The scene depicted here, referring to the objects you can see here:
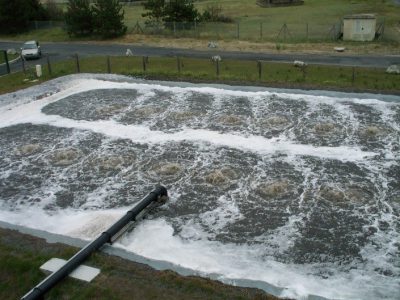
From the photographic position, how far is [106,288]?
8758 mm

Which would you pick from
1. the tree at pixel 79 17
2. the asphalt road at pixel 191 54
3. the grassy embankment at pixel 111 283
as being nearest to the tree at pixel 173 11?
the tree at pixel 79 17

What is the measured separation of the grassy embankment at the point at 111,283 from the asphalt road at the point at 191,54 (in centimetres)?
2074

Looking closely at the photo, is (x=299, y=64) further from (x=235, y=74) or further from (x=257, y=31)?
(x=257, y=31)

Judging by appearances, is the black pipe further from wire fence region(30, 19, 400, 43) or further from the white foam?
wire fence region(30, 19, 400, 43)

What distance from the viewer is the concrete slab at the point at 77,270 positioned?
9102mm

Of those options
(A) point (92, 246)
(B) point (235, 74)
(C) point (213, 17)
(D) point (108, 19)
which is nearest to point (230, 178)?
(A) point (92, 246)

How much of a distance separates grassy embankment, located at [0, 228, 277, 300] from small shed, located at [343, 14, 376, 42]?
27738mm

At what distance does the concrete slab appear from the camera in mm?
9102

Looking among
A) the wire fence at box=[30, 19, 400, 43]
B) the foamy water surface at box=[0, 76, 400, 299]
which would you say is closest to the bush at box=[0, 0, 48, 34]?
the wire fence at box=[30, 19, 400, 43]

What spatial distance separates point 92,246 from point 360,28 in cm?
2811

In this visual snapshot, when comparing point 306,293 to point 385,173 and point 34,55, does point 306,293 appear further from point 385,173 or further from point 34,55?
point 34,55

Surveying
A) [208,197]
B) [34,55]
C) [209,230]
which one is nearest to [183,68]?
[34,55]

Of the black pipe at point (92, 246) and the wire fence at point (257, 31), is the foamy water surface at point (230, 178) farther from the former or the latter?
the wire fence at point (257, 31)

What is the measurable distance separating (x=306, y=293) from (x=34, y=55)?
94.7ft
